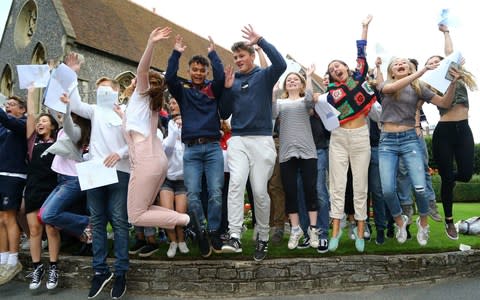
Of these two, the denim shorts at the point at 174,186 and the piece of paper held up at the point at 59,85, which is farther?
the denim shorts at the point at 174,186

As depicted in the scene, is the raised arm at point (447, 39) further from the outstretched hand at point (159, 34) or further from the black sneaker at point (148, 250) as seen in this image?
the black sneaker at point (148, 250)

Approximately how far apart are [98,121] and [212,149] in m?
1.34

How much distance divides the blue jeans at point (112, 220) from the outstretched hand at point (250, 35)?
6.85 feet

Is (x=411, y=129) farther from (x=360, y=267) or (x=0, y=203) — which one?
(x=0, y=203)

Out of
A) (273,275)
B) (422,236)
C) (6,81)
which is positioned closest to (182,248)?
(273,275)

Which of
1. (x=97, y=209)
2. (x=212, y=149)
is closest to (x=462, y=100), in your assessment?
(x=212, y=149)

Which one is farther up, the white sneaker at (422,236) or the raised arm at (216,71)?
the raised arm at (216,71)

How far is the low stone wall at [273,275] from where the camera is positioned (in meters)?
4.42

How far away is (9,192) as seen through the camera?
514cm

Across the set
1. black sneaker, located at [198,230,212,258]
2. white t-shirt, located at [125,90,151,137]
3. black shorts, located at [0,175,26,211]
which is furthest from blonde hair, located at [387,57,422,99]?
black shorts, located at [0,175,26,211]

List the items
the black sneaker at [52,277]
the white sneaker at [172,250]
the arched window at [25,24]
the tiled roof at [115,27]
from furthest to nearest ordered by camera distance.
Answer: the arched window at [25,24], the tiled roof at [115,27], the white sneaker at [172,250], the black sneaker at [52,277]

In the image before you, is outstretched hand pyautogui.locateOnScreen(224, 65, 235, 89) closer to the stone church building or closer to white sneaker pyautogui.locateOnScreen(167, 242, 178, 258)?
white sneaker pyautogui.locateOnScreen(167, 242, 178, 258)

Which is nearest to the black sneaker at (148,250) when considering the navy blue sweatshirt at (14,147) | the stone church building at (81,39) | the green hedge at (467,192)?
the navy blue sweatshirt at (14,147)

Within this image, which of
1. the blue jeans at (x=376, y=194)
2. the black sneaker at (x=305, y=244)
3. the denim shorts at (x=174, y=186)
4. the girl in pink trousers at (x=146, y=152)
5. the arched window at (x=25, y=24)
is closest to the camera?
the girl in pink trousers at (x=146, y=152)
